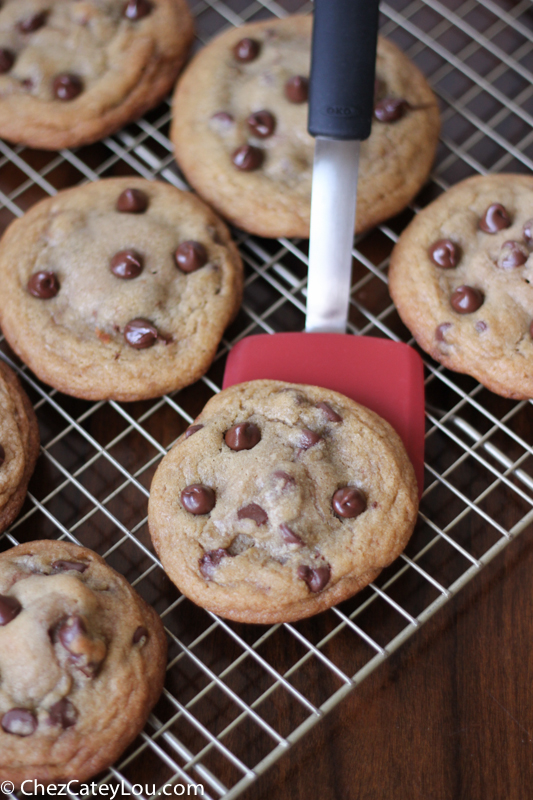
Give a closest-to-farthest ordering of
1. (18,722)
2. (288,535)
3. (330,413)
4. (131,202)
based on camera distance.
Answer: (18,722), (288,535), (330,413), (131,202)

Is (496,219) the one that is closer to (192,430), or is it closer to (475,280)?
(475,280)

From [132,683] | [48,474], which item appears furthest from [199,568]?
[48,474]

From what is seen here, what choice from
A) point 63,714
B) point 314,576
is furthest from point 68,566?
point 314,576

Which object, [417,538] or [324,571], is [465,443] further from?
[324,571]

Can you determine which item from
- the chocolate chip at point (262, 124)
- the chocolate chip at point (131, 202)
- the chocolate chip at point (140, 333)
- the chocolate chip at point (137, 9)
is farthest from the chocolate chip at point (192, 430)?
the chocolate chip at point (137, 9)

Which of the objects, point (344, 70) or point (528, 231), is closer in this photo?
Answer: point (344, 70)

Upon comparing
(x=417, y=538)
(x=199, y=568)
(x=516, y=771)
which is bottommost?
(x=516, y=771)

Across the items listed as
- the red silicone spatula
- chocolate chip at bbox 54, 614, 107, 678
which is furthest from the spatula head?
chocolate chip at bbox 54, 614, 107, 678
